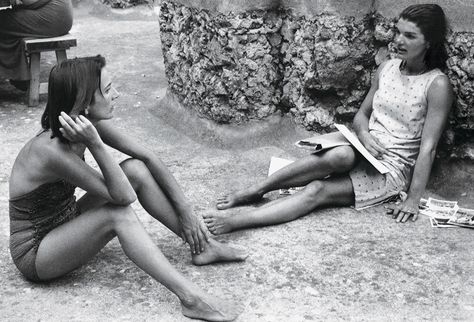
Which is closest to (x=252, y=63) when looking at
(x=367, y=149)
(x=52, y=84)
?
(x=367, y=149)

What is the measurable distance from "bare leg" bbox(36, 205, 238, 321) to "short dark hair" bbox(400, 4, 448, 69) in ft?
6.32

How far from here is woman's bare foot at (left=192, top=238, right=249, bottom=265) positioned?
3330 millimetres

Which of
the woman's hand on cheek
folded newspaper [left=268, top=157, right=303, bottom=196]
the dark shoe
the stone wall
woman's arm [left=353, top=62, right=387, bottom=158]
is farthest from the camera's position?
the dark shoe

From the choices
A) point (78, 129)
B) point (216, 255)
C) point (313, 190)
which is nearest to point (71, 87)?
point (78, 129)

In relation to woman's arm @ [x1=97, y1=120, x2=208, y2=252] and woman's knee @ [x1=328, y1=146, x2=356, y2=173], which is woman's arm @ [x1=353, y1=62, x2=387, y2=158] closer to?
woman's knee @ [x1=328, y1=146, x2=356, y2=173]

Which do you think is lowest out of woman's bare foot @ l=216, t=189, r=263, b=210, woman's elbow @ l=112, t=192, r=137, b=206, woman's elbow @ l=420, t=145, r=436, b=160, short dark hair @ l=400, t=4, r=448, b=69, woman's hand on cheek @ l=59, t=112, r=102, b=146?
woman's bare foot @ l=216, t=189, r=263, b=210

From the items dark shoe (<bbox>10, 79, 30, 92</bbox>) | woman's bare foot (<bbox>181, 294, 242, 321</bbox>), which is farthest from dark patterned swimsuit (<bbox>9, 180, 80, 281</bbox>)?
dark shoe (<bbox>10, 79, 30, 92</bbox>)

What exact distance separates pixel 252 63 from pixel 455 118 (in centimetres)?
148

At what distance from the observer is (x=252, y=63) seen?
4.74 m

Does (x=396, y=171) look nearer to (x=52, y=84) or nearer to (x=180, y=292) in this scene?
(x=180, y=292)

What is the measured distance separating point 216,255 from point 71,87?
3.58 feet

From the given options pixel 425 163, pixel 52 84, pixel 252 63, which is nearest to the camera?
pixel 52 84

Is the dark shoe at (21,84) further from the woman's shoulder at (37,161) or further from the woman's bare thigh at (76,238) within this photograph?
the woman's bare thigh at (76,238)

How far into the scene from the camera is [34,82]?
19.5 ft
